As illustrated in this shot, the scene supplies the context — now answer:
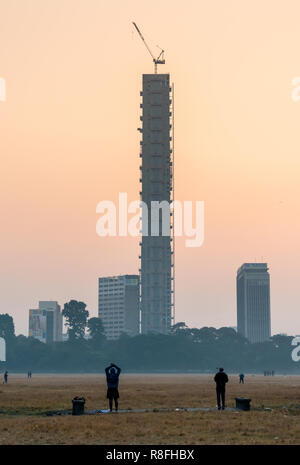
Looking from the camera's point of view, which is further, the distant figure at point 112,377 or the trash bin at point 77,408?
the trash bin at point 77,408

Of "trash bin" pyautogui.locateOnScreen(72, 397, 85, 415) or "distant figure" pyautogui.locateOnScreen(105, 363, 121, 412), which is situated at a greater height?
"distant figure" pyautogui.locateOnScreen(105, 363, 121, 412)

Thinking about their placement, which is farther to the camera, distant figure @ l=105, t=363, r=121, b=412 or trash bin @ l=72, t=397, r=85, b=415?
trash bin @ l=72, t=397, r=85, b=415

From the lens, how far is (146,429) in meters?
34.7

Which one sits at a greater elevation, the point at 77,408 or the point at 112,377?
the point at 112,377

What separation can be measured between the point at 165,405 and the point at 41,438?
23661mm

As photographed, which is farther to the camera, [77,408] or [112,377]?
[77,408]

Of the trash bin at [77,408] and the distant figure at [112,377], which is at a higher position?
the distant figure at [112,377]

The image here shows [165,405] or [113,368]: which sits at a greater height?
[113,368]

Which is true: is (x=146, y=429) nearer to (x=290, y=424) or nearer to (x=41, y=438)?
(x=41, y=438)
